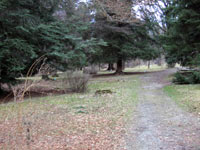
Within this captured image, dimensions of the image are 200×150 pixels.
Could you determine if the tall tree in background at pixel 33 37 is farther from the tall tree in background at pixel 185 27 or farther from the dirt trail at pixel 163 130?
the dirt trail at pixel 163 130

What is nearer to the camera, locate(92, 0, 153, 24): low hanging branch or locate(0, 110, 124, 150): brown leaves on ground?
locate(0, 110, 124, 150): brown leaves on ground

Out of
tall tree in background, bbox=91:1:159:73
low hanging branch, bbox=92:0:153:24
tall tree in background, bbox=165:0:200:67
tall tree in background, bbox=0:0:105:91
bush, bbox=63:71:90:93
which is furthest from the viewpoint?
tall tree in background, bbox=91:1:159:73

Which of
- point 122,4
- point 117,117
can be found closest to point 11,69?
point 117,117

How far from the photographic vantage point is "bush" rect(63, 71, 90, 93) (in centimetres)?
1099

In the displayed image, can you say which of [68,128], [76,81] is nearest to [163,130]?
[68,128]

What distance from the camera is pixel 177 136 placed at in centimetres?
471

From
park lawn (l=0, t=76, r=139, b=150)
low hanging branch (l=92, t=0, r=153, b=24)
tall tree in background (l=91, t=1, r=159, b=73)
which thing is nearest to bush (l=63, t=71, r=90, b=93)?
park lawn (l=0, t=76, r=139, b=150)

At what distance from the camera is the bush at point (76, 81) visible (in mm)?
10992

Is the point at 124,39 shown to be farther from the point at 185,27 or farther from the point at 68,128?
the point at 68,128

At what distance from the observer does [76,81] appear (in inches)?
447

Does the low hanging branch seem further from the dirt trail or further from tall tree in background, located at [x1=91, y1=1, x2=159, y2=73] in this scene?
the dirt trail

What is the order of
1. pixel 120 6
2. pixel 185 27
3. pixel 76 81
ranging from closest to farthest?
pixel 76 81 < pixel 185 27 < pixel 120 6

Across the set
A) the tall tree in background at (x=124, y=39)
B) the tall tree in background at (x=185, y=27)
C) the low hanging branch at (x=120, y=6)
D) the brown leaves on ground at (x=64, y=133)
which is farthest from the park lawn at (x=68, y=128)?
the tall tree in background at (x=124, y=39)

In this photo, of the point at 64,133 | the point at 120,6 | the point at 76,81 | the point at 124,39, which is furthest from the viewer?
the point at 124,39
